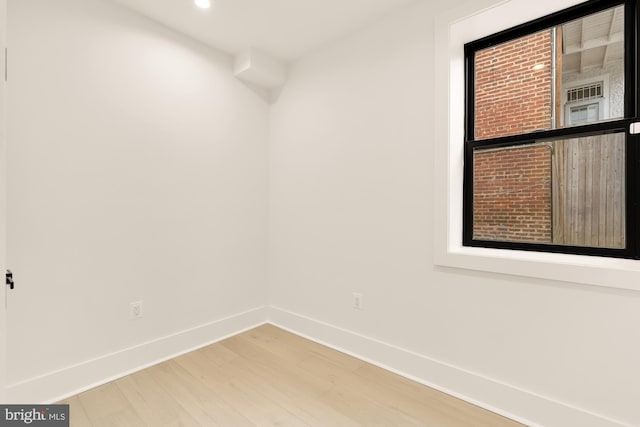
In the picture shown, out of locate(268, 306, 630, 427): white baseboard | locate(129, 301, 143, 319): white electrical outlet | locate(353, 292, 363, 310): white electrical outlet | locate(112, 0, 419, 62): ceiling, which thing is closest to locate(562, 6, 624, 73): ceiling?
locate(112, 0, 419, 62): ceiling

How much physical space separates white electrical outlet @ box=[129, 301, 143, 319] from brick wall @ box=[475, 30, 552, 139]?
2.67 meters

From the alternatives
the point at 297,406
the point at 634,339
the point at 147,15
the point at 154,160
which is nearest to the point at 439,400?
the point at 297,406

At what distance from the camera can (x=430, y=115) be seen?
2041 mm

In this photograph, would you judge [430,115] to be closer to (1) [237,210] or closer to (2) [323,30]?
(2) [323,30]

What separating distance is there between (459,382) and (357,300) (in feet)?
2.80

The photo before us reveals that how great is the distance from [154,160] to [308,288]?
64.3 inches

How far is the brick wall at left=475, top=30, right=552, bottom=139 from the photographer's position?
2.12m

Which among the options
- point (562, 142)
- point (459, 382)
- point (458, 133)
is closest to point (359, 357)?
point (459, 382)

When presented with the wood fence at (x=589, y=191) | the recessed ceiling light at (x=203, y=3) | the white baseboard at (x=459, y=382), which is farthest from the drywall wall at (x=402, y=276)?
the recessed ceiling light at (x=203, y=3)

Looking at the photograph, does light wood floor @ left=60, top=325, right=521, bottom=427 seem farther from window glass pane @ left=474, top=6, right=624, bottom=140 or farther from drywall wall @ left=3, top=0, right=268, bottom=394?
window glass pane @ left=474, top=6, right=624, bottom=140

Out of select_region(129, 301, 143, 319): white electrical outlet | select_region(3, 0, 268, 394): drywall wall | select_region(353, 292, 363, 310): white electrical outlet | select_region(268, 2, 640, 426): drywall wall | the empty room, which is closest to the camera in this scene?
select_region(268, 2, 640, 426): drywall wall

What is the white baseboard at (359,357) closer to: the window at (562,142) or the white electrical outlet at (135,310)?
the white electrical outlet at (135,310)

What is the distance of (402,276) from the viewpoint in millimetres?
2184

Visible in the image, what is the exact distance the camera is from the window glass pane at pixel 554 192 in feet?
5.60
